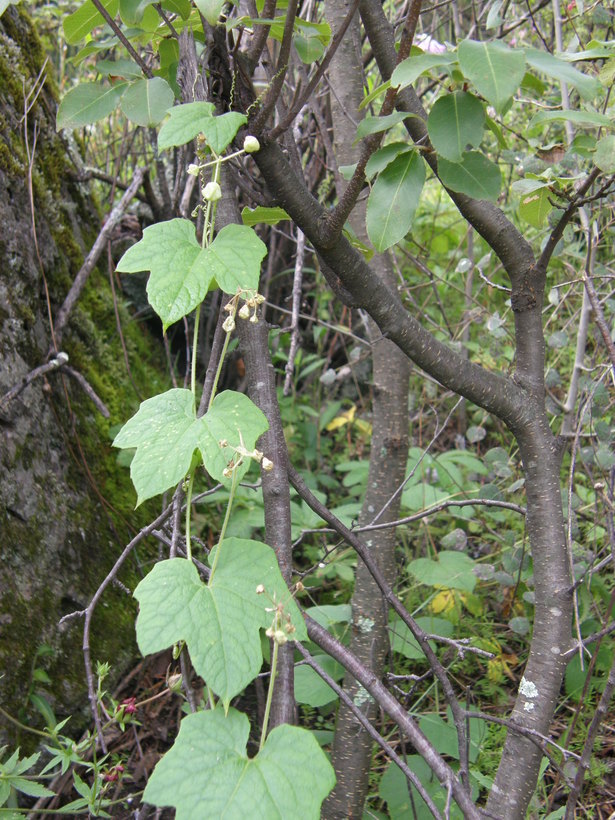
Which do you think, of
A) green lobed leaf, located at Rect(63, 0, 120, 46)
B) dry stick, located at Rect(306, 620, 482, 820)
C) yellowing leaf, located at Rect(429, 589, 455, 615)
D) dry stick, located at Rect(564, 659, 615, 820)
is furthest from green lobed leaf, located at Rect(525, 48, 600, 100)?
yellowing leaf, located at Rect(429, 589, 455, 615)

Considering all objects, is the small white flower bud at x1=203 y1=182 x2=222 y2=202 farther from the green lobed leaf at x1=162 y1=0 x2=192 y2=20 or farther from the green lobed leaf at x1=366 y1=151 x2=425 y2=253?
the green lobed leaf at x1=162 y1=0 x2=192 y2=20

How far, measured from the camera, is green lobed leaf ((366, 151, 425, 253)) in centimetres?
84

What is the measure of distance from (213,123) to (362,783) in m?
1.41

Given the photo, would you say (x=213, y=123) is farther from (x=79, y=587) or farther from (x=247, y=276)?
(x=79, y=587)

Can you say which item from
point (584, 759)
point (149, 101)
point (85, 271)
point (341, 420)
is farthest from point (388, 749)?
point (341, 420)

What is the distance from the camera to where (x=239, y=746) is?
73 cm

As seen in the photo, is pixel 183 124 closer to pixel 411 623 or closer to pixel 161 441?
pixel 161 441

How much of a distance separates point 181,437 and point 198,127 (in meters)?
0.39

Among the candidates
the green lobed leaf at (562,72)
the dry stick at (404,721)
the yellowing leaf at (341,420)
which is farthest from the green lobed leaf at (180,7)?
the yellowing leaf at (341,420)

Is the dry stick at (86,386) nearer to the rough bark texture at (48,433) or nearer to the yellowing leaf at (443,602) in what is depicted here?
the rough bark texture at (48,433)

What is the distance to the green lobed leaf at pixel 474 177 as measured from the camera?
0.81m

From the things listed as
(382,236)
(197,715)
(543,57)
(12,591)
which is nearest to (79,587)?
(12,591)

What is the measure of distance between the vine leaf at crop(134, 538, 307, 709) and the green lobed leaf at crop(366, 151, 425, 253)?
1.49 ft

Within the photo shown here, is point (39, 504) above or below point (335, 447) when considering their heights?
above
